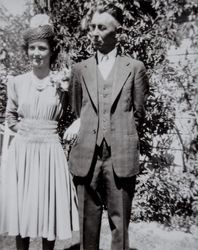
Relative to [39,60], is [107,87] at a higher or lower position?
lower

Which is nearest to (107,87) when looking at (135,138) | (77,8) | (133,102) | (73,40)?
(133,102)

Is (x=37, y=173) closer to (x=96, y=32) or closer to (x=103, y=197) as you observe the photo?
(x=103, y=197)

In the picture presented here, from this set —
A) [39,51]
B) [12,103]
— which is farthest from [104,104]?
[12,103]

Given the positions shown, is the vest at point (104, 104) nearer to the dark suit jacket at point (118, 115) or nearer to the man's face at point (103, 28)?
the dark suit jacket at point (118, 115)

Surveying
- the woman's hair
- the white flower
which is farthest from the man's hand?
the white flower

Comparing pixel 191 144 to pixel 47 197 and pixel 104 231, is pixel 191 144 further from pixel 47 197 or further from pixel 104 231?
pixel 47 197

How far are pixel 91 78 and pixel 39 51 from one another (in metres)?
0.42

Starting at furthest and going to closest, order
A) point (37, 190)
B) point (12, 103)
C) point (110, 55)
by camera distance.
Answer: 1. point (12, 103)
2. point (37, 190)
3. point (110, 55)

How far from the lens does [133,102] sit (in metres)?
2.43

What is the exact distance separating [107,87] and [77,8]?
2.44 meters

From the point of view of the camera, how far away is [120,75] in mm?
2299

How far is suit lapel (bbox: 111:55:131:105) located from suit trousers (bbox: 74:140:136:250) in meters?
0.34

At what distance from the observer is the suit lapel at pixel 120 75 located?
7.49 feet

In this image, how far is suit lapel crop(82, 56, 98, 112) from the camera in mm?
2307
